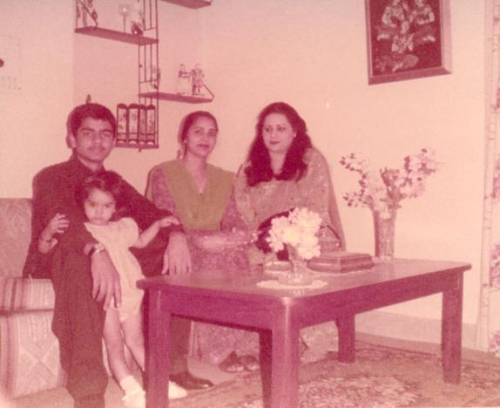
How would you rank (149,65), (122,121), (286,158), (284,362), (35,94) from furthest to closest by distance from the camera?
(149,65) < (122,121) < (35,94) < (286,158) < (284,362)

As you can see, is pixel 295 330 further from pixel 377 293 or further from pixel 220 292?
pixel 377 293

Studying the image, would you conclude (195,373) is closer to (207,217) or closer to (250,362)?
(250,362)

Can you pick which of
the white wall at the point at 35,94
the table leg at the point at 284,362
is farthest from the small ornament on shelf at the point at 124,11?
the table leg at the point at 284,362

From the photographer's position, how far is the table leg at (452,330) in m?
2.80

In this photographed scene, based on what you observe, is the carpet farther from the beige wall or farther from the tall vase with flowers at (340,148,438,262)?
the beige wall

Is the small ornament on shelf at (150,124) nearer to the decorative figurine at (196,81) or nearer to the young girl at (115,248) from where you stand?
the decorative figurine at (196,81)

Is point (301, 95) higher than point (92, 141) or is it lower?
higher

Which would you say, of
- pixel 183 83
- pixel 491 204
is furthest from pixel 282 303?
pixel 183 83

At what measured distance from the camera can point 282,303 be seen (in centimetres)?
188

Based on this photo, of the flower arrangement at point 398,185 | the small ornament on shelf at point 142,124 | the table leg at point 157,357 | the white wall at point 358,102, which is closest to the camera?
the table leg at point 157,357

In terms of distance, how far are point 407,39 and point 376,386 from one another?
2.03m

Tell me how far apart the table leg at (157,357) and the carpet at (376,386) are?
0.83ft

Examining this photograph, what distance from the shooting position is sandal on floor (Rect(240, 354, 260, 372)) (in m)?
3.05

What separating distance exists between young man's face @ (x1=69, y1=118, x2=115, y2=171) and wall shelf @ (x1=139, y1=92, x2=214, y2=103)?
4.17ft
